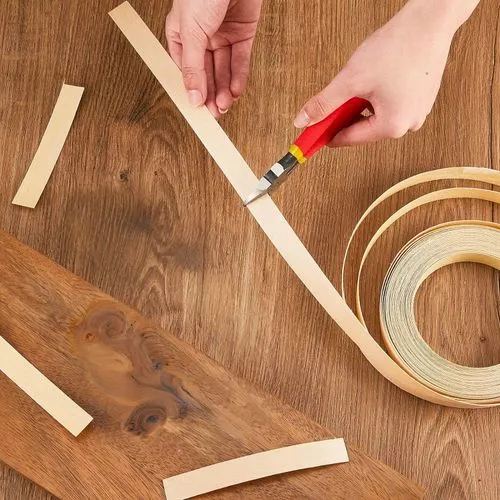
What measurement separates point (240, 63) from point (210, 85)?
0.07 metres

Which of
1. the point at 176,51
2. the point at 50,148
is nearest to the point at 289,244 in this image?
the point at 176,51

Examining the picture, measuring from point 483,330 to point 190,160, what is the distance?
0.66 metres

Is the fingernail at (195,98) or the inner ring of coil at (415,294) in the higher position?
the fingernail at (195,98)

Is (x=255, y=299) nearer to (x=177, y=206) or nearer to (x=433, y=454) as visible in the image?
(x=177, y=206)

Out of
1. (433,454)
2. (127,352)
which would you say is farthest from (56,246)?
(433,454)

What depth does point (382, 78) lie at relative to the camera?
1224 millimetres

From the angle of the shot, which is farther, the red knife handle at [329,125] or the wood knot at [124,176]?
the wood knot at [124,176]

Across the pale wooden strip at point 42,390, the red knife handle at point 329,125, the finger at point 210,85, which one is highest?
the finger at point 210,85

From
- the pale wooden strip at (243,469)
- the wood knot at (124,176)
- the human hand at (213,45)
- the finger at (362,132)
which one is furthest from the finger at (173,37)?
the pale wooden strip at (243,469)

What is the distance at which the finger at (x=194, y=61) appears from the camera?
52.8 inches

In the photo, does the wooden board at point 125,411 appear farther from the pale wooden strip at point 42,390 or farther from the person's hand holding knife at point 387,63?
the person's hand holding knife at point 387,63

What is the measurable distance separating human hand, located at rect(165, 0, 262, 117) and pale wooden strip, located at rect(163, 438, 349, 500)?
63 centimetres

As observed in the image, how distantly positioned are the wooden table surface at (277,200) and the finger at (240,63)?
122mm

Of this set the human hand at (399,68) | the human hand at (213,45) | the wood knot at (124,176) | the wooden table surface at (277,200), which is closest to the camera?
the human hand at (399,68)
